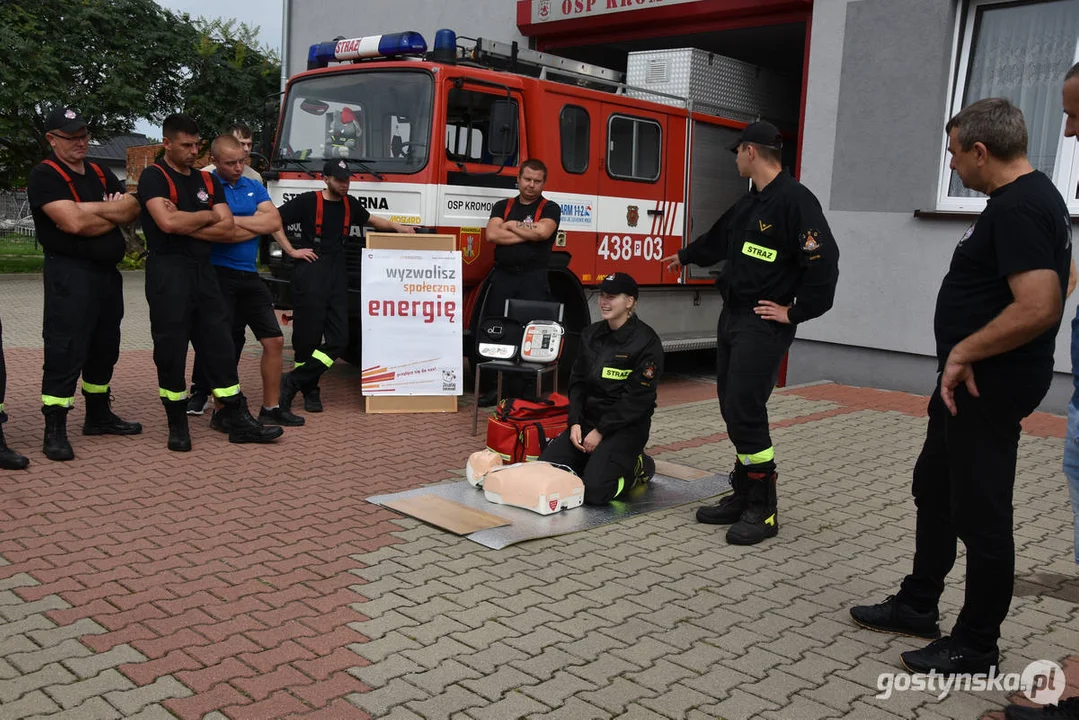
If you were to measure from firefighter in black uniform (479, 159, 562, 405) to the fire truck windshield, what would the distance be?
80 centimetres

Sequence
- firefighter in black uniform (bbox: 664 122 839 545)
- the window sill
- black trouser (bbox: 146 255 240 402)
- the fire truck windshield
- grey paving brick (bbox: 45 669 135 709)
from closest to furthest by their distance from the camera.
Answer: grey paving brick (bbox: 45 669 135 709) → firefighter in black uniform (bbox: 664 122 839 545) → black trouser (bbox: 146 255 240 402) → the fire truck windshield → the window sill

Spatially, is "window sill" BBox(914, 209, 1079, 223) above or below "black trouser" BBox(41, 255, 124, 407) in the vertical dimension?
above

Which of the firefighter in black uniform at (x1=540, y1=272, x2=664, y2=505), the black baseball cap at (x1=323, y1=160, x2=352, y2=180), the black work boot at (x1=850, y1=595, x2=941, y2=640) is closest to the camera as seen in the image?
the black work boot at (x1=850, y1=595, x2=941, y2=640)

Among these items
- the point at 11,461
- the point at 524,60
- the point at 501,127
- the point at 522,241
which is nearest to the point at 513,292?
the point at 522,241

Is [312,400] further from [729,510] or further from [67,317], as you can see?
[729,510]

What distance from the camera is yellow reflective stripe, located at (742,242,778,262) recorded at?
15.9 feet

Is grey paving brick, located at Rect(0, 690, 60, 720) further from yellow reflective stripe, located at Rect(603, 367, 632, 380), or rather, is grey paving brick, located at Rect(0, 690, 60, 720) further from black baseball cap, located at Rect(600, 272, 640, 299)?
black baseball cap, located at Rect(600, 272, 640, 299)

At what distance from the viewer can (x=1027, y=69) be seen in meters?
8.84

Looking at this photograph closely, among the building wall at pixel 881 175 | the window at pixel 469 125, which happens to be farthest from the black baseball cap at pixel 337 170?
the building wall at pixel 881 175

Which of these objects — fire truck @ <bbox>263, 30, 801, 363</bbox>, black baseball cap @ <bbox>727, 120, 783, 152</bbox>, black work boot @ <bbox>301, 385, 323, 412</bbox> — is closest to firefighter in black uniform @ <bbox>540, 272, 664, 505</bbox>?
black baseball cap @ <bbox>727, 120, 783, 152</bbox>

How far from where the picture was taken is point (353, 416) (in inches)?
305

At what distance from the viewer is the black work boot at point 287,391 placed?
7379mm

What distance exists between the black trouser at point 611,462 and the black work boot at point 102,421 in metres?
3.11

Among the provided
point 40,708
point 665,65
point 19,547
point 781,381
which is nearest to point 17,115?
point 665,65
